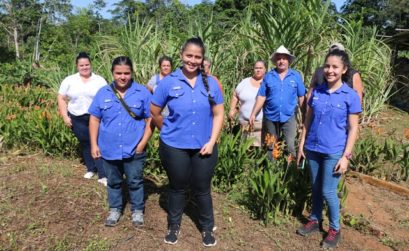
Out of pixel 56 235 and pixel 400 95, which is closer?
pixel 56 235

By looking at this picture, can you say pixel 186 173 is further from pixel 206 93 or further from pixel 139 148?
pixel 206 93

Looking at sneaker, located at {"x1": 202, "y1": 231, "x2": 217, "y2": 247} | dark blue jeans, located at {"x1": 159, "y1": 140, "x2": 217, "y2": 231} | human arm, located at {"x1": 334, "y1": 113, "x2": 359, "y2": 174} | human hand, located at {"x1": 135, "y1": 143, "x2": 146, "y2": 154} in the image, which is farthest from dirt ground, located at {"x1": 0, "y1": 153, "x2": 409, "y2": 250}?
human arm, located at {"x1": 334, "y1": 113, "x2": 359, "y2": 174}

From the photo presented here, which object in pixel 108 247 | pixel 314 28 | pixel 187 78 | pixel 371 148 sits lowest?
pixel 108 247

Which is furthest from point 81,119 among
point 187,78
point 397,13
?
point 397,13

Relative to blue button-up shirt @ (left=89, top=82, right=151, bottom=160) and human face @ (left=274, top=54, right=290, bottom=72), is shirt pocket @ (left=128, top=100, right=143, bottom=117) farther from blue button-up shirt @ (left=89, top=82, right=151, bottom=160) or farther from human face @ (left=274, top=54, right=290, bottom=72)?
human face @ (left=274, top=54, right=290, bottom=72)

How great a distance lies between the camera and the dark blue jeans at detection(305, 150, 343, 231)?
304 centimetres

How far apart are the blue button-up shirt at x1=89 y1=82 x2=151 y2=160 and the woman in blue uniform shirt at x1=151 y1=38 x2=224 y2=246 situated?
0.30 m

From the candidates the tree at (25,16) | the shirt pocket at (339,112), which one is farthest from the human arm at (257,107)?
the tree at (25,16)

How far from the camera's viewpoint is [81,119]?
4.19 metres

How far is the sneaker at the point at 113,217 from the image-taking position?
3389mm

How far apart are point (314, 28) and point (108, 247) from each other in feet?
13.3

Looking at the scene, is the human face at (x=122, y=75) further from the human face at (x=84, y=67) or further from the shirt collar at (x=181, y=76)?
the human face at (x=84, y=67)

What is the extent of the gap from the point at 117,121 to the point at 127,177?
526mm

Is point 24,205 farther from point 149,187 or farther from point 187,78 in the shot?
point 187,78
